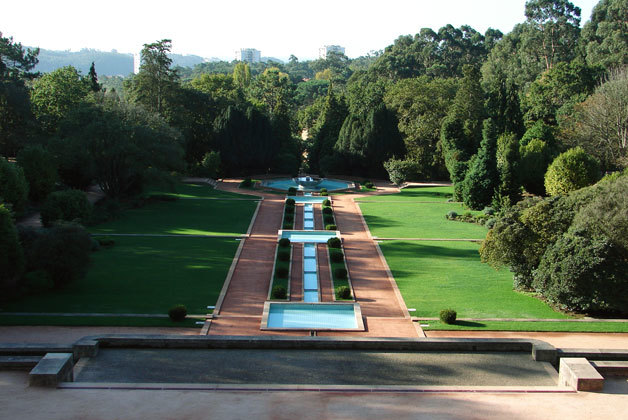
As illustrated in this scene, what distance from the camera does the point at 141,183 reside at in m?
47.2

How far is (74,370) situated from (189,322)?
6214 millimetres

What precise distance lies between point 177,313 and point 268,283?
6.41 m

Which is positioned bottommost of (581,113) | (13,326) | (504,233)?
(13,326)

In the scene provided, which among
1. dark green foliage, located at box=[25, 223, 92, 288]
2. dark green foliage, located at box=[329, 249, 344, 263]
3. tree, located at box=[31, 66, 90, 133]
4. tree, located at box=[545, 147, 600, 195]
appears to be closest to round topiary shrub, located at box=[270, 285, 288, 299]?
dark green foliage, located at box=[329, 249, 344, 263]

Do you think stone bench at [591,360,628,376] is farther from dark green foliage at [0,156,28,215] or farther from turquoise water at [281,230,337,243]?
dark green foliage at [0,156,28,215]

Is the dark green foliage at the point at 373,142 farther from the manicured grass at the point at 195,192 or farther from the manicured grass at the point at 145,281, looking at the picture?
the manicured grass at the point at 145,281

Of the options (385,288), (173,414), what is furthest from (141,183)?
(173,414)

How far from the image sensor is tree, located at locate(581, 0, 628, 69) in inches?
2785

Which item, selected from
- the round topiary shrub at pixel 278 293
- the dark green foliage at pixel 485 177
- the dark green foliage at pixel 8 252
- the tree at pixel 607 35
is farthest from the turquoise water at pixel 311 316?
the tree at pixel 607 35

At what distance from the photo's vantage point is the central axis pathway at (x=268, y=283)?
2117 centimetres

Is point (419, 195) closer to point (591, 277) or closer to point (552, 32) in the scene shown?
point (591, 277)

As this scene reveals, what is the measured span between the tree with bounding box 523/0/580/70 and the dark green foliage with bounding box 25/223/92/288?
7580 centimetres

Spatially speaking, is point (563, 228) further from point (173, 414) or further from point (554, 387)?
point (173, 414)

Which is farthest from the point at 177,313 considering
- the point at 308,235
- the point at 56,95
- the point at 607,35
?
the point at 607,35
